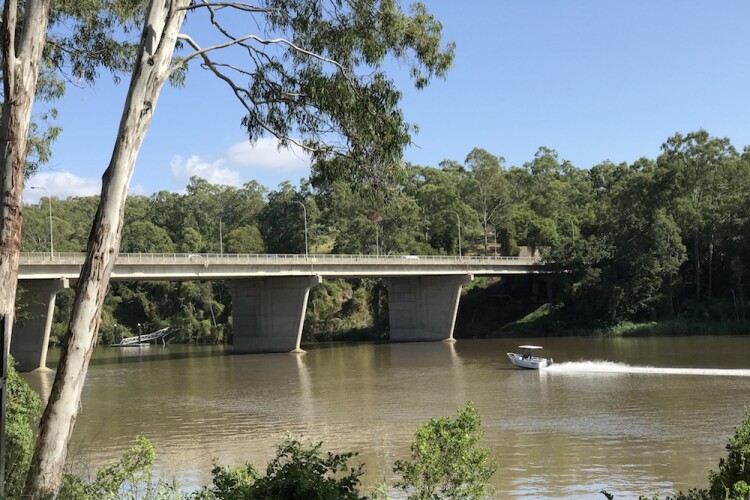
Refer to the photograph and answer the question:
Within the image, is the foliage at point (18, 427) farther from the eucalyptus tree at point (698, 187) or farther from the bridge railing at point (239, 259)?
the eucalyptus tree at point (698, 187)

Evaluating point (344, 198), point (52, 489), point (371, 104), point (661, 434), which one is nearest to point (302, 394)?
point (661, 434)

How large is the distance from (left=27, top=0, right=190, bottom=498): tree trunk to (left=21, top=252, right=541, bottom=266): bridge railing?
38322mm

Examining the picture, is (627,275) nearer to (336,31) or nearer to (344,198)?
(344,198)

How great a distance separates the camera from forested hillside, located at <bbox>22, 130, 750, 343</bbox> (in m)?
A: 70.0

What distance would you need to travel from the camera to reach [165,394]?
3747 centimetres

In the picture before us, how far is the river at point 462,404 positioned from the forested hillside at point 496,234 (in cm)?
1266

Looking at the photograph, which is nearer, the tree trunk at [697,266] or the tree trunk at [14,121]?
the tree trunk at [14,121]

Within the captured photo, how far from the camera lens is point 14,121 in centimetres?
1083

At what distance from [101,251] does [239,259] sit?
47750mm

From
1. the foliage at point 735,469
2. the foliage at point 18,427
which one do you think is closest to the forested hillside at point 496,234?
the foliage at point 18,427

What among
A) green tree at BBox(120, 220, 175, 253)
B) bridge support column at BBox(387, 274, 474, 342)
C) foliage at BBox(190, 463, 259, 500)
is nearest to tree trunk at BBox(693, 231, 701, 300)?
bridge support column at BBox(387, 274, 474, 342)

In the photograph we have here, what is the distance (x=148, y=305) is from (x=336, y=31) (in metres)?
81.7

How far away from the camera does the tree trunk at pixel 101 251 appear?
400 inches

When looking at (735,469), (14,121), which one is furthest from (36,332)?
(735,469)
